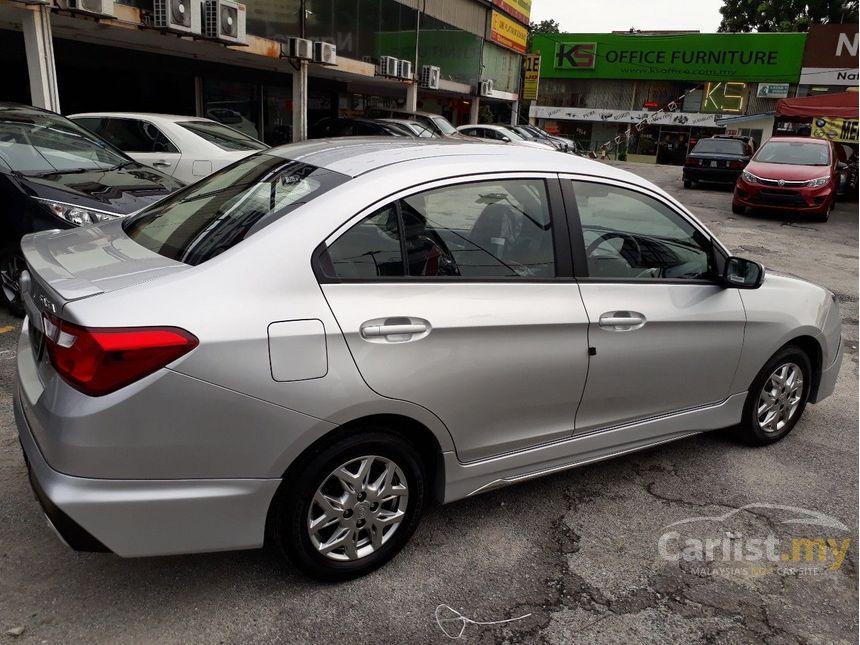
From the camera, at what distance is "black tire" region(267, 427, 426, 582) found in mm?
2418

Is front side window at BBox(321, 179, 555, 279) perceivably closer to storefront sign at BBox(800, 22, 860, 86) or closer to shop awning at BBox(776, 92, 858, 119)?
shop awning at BBox(776, 92, 858, 119)

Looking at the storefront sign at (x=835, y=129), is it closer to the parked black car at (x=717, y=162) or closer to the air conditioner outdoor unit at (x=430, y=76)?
the parked black car at (x=717, y=162)

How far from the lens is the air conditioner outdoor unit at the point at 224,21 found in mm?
11633

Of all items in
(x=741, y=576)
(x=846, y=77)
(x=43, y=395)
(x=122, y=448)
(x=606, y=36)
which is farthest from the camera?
(x=606, y=36)

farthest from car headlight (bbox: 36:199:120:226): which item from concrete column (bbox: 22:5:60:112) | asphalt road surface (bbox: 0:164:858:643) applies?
concrete column (bbox: 22:5:60:112)

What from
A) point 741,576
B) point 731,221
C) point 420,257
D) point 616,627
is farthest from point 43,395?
point 731,221

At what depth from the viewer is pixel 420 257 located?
269 cm

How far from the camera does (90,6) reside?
9.57 m

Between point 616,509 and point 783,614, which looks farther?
point 616,509

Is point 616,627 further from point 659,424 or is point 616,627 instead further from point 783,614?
point 659,424

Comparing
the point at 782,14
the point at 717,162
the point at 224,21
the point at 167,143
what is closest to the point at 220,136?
the point at 167,143

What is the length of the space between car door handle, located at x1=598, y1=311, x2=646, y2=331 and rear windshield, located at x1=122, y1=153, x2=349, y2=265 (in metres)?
1.28

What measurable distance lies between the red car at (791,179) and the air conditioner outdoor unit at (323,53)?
9.36 metres

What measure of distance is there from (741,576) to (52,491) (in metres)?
2.67
